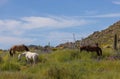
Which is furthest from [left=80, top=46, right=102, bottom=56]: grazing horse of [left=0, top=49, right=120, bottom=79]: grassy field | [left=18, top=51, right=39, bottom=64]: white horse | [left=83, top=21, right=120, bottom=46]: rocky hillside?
[left=83, top=21, right=120, bottom=46]: rocky hillside

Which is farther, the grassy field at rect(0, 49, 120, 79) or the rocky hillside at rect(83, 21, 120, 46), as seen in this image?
the rocky hillside at rect(83, 21, 120, 46)

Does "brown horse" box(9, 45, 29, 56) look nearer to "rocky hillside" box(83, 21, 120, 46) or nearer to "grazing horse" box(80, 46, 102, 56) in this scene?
"grazing horse" box(80, 46, 102, 56)

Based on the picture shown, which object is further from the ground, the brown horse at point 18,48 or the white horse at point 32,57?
the brown horse at point 18,48

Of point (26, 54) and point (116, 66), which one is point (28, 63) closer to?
point (26, 54)

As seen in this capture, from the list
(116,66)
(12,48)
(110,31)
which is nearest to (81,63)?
(116,66)

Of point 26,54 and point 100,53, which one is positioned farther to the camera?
point 100,53

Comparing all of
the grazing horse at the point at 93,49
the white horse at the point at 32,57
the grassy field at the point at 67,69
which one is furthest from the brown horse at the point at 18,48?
the white horse at the point at 32,57

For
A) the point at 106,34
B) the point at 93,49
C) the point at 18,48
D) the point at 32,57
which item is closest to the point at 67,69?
the point at 32,57

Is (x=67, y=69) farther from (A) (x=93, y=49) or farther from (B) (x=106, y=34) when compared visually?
(B) (x=106, y=34)

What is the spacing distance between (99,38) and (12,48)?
62198 mm

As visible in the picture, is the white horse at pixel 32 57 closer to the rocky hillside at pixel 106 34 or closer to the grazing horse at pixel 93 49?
the grazing horse at pixel 93 49

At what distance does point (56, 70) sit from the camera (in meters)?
17.8

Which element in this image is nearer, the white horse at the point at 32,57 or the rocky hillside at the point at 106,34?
the white horse at the point at 32,57

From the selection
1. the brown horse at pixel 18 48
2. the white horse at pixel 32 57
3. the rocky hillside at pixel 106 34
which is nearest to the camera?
the white horse at pixel 32 57
